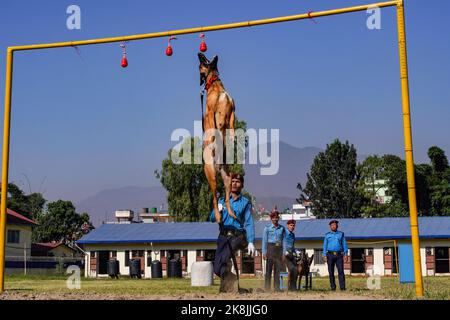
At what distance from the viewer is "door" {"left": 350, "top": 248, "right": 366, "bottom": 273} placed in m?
48.2

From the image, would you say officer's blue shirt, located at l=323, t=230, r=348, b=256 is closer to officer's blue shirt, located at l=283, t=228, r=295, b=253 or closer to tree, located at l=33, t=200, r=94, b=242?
officer's blue shirt, located at l=283, t=228, r=295, b=253

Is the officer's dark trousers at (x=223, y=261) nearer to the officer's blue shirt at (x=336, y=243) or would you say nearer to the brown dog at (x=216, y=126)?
the brown dog at (x=216, y=126)

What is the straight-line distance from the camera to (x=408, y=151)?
15.0 meters

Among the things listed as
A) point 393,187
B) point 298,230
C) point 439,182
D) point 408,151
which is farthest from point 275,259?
point 439,182

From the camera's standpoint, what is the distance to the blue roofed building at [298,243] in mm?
46719

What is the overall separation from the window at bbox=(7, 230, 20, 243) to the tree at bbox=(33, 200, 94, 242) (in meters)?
18.7

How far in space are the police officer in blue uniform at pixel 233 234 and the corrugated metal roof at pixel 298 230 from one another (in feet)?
94.3

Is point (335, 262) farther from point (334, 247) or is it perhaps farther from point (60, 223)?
point (60, 223)

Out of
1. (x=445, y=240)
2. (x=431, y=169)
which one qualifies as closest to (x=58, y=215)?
(x=431, y=169)

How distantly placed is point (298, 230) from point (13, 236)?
26266 mm

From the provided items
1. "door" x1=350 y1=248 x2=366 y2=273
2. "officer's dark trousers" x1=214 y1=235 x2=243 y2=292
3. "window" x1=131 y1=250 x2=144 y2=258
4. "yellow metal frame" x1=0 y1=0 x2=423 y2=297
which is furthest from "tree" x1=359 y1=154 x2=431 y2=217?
"officer's dark trousers" x1=214 y1=235 x2=243 y2=292
